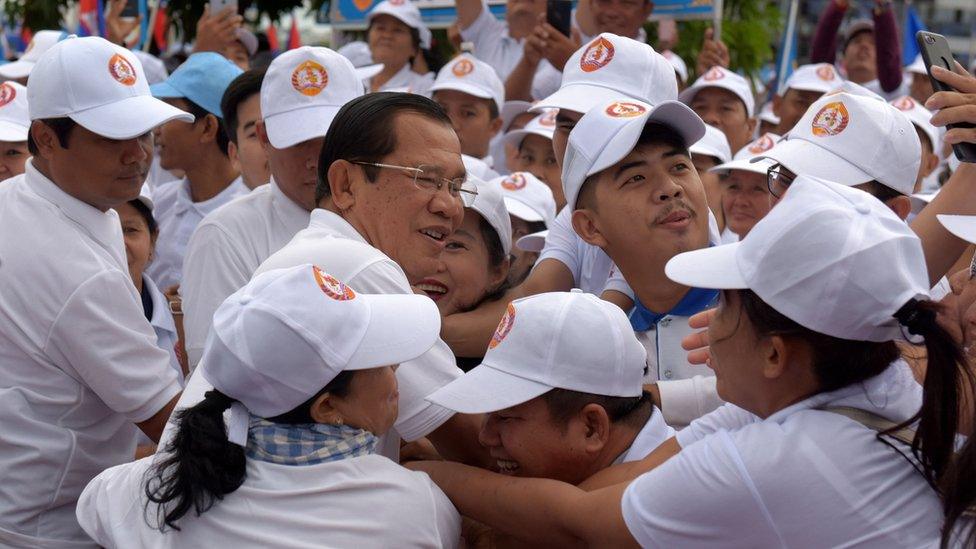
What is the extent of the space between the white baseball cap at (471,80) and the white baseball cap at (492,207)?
2.48 meters

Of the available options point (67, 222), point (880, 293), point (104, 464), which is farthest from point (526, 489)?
point (67, 222)

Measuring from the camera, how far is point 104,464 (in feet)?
10.9

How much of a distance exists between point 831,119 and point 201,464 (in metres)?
2.10

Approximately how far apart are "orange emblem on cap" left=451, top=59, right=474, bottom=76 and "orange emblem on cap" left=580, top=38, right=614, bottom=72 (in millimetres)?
2084

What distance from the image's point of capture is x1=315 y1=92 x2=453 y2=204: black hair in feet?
9.66

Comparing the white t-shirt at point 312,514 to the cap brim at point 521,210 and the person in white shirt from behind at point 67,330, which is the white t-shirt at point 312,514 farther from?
the cap brim at point 521,210

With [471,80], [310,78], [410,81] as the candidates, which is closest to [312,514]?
[310,78]

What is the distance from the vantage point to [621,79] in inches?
167

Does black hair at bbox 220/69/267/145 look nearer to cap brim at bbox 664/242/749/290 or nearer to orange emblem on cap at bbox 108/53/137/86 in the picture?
orange emblem on cap at bbox 108/53/137/86

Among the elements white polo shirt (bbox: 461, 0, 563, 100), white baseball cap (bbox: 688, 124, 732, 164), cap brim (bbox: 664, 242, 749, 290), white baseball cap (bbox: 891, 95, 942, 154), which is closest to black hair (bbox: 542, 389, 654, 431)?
cap brim (bbox: 664, 242, 749, 290)

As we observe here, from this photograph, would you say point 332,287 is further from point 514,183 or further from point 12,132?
point 12,132

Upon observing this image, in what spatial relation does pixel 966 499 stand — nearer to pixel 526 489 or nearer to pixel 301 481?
pixel 526 489

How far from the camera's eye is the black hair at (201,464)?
237 cm

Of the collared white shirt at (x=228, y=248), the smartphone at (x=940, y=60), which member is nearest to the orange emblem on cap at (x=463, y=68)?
the collared white shirt at (x=228, y=248)
